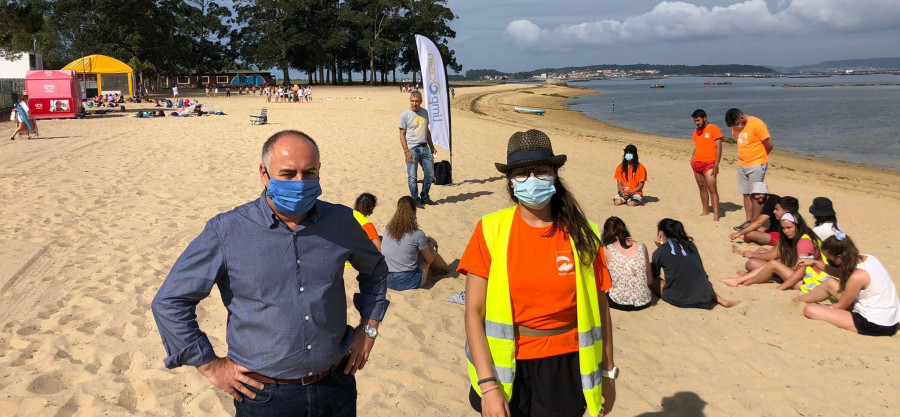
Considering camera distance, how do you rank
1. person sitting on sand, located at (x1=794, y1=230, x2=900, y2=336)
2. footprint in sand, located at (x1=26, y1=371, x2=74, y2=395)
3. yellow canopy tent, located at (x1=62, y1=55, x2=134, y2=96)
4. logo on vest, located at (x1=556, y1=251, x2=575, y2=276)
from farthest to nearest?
1. yellow canopy tent, located at (x1=62, y1=55, x2=134, y2=96)
2. person sitting on sand, located at (x1=794, y1=230, x2=900, y2=336)
3. footprint in sand, located at (x1=26, y1=371, x2=74, y2=395)
4. logo on vest, located at (x1=556, y1=251, x2=575, y2=276)

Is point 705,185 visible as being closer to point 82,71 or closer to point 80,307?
point 80,307

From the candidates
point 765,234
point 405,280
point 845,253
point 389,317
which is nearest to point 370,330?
point 389,317

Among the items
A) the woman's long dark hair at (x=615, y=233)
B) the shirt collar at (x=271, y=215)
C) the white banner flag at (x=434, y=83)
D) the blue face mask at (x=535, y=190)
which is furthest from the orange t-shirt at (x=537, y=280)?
the white banner flag at (x=434, y=83)

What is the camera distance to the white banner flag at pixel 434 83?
1106 cm

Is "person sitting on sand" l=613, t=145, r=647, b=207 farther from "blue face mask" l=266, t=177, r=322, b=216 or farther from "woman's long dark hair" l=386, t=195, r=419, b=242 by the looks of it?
"blue face mask" l=266, t=177, r=322, b=216

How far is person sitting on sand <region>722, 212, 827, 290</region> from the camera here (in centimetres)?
626

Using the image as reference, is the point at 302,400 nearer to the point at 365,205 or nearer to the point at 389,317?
the point at 389,317

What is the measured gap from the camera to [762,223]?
8.09m

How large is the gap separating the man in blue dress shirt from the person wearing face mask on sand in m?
0.53

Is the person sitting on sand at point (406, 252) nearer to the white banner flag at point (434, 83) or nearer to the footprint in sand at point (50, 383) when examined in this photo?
the footprint in sand at point (50, 383)

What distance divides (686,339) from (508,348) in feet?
11.0

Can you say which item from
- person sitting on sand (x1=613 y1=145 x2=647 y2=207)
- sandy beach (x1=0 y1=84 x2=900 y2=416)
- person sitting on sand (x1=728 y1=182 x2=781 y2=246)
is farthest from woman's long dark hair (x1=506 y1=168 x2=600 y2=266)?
person sitting on sand (x1=613 y1=145 x2=647 y2=207)

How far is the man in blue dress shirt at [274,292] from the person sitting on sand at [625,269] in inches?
151

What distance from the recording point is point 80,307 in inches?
209
